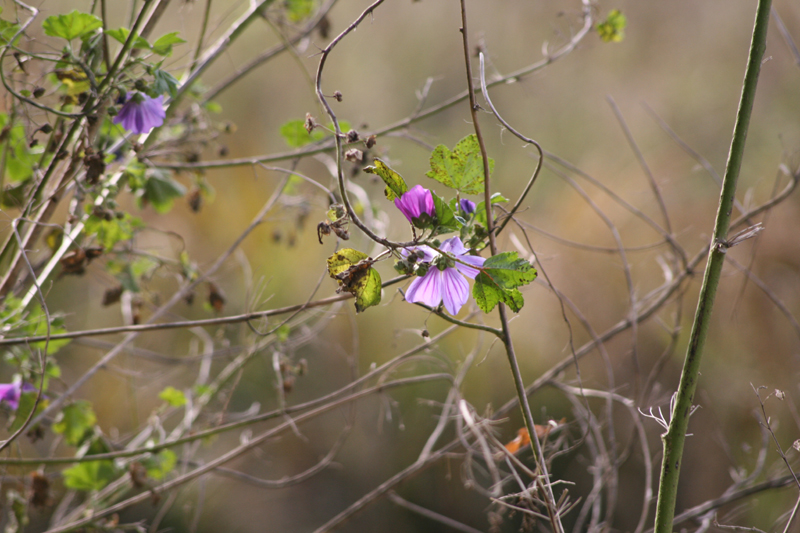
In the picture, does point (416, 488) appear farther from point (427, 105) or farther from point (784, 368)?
point (427, 105)

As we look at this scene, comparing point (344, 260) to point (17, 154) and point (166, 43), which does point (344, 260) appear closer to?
point (166, 43)

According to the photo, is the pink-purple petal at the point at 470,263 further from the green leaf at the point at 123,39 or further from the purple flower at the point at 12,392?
the purple flower at the point at 12,392

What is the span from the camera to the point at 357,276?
1.06 feet

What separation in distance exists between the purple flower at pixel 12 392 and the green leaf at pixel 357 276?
18.3 inches

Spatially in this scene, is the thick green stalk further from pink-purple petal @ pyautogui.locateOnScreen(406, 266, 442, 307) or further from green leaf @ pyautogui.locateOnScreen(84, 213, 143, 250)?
green leaf @ pyautogui.locateOnScreen(84, 213, 143, 250)

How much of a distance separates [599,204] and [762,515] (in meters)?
0.96

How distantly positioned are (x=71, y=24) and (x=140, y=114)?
85 millimetres

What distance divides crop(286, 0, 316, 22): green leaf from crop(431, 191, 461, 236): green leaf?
56 cm

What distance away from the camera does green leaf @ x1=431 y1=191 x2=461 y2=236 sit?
315 mm

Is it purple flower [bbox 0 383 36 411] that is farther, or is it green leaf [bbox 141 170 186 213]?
green leaf [bbox 141 170 186 213]

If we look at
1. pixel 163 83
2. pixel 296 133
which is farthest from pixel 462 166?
pixel 296 133

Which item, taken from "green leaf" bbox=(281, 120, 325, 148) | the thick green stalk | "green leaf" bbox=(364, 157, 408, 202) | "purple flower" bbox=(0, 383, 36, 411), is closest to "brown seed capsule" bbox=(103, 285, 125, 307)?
"purple flower" bbox=(0, 383, 36, 411)

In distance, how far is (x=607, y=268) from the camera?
166 cm

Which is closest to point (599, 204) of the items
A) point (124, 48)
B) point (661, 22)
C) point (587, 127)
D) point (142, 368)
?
point (587, 127)
